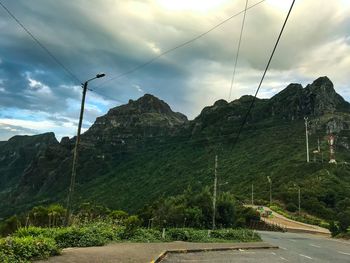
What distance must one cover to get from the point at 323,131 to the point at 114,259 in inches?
5615

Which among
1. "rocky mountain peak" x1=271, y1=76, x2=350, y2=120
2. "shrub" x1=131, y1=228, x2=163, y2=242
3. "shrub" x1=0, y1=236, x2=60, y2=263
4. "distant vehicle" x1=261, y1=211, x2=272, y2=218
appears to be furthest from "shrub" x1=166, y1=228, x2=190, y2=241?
"rocky mountain peak" x1=271, y1=76, x2=350, y2=120

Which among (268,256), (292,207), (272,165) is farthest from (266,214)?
(268,256)

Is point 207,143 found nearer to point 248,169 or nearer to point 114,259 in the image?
point 248,169

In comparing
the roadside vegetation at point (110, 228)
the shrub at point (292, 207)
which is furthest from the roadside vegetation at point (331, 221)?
the roadside vegetation at point (110, 228)

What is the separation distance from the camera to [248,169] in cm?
13288

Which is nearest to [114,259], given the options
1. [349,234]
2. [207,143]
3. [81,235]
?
[81,235]

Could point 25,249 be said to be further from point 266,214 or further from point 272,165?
point 272,165

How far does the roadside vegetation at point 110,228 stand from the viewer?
1296 cm

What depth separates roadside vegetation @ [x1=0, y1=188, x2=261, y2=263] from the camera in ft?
42.5

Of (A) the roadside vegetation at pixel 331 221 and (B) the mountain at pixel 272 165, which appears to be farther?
(B) the mountain at pixel 272 165

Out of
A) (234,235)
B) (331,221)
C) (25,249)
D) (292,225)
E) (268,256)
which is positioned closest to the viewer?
(25,249)

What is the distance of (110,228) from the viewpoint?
2298cm

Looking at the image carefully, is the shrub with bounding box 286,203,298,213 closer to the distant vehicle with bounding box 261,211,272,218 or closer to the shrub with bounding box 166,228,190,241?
the distant vehicle with bounding box 261,211,272,218

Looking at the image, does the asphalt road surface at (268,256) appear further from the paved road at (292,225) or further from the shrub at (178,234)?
the paved road at (292,225)
